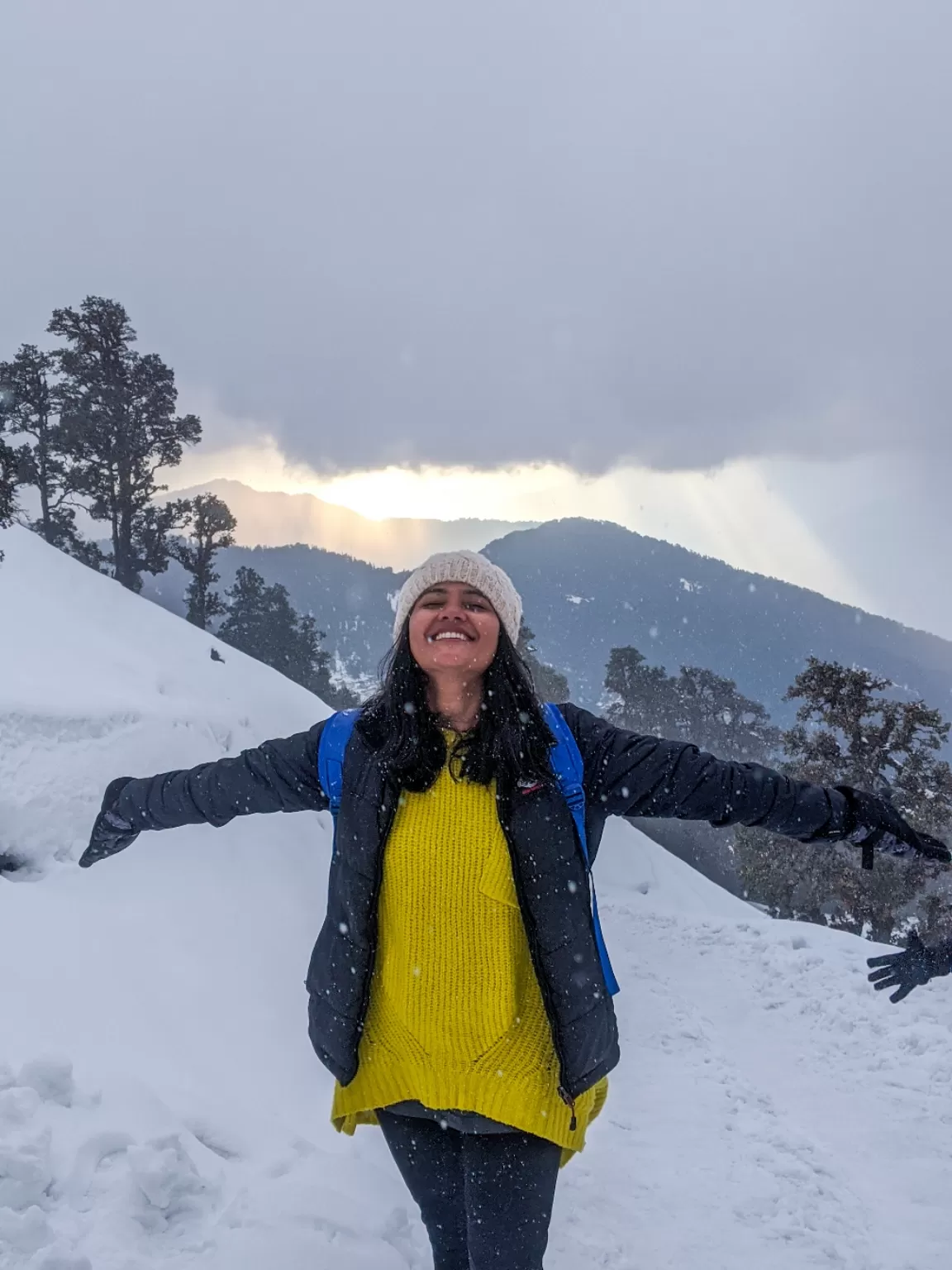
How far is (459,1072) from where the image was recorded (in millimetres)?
2098

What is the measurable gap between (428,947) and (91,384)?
105ft

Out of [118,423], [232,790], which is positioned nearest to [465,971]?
[232,790]

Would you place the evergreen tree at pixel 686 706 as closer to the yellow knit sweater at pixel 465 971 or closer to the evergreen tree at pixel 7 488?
the evergreen tree at pixel 7 488

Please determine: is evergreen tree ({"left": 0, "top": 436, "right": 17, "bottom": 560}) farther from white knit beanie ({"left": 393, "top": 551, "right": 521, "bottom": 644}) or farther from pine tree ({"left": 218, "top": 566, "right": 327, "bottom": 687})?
pine tree ({"left": 218, "top": 566, "right": 327, "bottom": 687})

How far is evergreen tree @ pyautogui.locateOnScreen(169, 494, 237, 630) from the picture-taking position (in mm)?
32219

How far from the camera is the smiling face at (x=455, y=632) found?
90.7 inches

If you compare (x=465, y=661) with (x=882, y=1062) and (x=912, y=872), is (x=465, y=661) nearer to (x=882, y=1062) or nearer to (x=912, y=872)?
(x=882, y=1062)

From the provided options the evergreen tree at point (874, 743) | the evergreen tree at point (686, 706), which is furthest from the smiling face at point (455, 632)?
the evergreen tree at point (686, 706)

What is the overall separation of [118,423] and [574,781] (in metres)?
31.2

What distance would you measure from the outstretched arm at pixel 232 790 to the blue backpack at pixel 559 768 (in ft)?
0.19

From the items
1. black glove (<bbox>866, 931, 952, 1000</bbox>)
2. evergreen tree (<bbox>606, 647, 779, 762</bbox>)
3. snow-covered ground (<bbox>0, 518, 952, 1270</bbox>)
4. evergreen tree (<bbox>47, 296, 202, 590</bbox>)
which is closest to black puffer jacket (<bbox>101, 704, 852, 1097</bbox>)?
black glove (<bbox>866, 931, 952, 1000</bbox>)

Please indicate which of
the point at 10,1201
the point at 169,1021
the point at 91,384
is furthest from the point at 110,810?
the point at 91,384

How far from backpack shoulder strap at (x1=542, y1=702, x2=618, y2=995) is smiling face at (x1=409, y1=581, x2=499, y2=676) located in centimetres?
28

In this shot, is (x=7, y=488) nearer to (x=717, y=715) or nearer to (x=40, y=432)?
(x=40, y=432)
